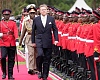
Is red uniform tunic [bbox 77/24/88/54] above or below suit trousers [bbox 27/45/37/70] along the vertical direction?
above

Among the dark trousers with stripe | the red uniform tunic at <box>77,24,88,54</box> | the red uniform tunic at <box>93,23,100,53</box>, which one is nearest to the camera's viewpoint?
the red uniform tunic at <box>93,23,100,53</box>

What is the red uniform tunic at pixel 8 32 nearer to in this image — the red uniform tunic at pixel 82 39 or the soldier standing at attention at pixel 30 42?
the soldier standing at attention at pixel 30 42

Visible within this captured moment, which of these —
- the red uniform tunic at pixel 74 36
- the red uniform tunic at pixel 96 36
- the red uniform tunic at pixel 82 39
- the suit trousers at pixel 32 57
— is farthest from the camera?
the suit trousers at pixel 32 57

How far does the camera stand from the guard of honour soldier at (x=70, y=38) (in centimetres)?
1040

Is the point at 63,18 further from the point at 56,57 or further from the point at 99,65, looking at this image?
the point at 99,65

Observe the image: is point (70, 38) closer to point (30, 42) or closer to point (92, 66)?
point (30, 42)

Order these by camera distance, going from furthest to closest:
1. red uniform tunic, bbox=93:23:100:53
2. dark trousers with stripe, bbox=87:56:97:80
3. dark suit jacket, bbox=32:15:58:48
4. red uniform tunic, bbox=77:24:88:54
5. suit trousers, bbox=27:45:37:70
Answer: suit trousers, bbox=27:45:37:70, dark suit jacket, bbox=32:15:58:48, red uniform tunic, bbox=77:24:88:54, dark trousers with stripe, bbox=87:56:97:80, red uniform tunic, bbox=93:23:100:53

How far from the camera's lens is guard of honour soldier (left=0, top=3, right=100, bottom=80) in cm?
1040

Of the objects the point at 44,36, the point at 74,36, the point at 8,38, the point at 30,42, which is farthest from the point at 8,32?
the point at 74,36

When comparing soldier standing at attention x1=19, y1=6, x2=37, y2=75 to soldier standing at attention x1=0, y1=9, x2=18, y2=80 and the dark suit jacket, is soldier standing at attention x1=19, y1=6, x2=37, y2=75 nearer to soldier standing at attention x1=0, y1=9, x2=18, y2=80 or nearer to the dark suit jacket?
soldier standing at attention x1=0, y1=9, x2=18, y2=80

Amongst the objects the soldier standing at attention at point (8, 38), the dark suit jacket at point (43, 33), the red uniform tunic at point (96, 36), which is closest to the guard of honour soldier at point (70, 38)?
the soldier standing at attention at point (8, 38)

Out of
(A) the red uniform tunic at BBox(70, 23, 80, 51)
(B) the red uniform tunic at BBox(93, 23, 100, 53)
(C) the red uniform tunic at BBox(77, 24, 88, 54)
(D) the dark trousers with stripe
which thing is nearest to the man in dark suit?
(A) the red uniform tunic at BBox(70, 23, 80, 51)

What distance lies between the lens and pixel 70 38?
503 inches

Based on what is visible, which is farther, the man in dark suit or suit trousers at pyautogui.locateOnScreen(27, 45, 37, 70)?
suit trousers at pyautogui.locateOnScreen(27, 45, 37, 70)
